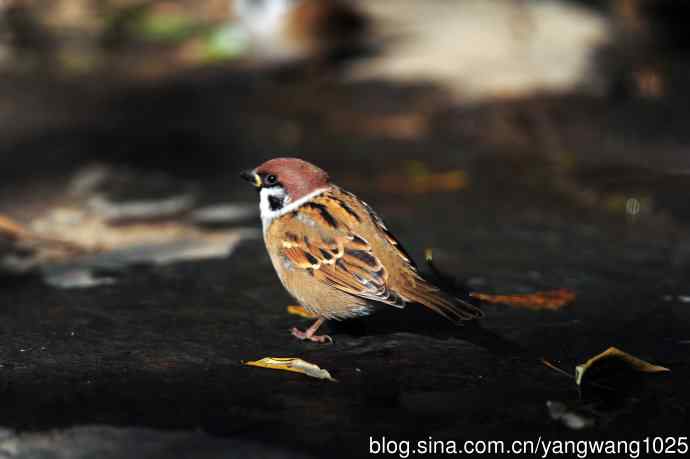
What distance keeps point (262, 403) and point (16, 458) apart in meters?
0.85

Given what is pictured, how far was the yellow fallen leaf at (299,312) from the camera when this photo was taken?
182 inches

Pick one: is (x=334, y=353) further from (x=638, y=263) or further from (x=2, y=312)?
(x=638, y=263)

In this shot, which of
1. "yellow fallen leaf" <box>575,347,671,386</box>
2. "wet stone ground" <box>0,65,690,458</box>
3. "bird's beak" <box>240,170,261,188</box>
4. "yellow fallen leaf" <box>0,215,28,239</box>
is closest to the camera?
"wet stone ground" <box>0,65,690,458</box>

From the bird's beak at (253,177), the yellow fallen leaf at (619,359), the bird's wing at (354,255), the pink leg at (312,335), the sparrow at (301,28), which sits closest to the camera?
the yellow fallen leaf at (619,359)

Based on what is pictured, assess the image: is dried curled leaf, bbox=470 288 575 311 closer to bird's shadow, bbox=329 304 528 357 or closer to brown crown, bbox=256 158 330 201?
bird's shadow, bbox=329 304 528 357

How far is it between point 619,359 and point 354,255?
1.20 meters

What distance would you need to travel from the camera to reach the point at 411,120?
930cm

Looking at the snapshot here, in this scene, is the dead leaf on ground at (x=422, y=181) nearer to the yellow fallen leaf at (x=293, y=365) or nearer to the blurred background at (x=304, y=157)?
the blurred background at (x=304, y=157)

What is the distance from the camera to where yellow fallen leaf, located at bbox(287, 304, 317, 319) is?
4.62 m

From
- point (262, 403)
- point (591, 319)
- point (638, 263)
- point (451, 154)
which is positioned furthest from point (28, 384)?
point (451, 154)

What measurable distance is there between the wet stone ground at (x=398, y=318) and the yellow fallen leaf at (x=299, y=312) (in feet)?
0.22

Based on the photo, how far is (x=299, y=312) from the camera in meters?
4.66

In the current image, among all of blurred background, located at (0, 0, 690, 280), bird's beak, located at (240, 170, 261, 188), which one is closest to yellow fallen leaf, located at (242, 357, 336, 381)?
bird's beak, located at (240, 170, 261, 188)

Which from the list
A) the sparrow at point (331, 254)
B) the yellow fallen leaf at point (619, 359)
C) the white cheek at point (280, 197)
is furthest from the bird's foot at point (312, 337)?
the yellow fallen leaf at point (619, 359)
